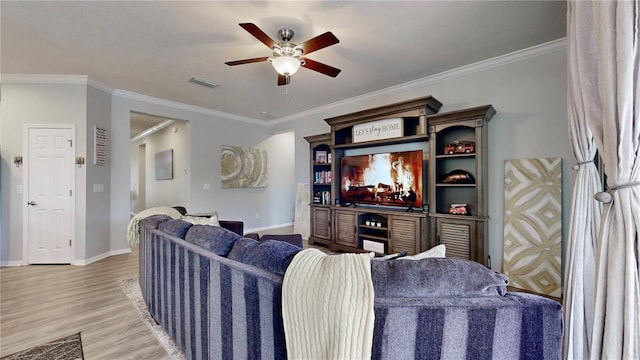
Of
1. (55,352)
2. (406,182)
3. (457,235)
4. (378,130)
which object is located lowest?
(55,352)

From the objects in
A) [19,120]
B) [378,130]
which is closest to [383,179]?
[378,130]

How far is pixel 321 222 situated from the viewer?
4.68 metres

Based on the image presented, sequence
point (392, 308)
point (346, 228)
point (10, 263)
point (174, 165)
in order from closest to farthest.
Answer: point (392, 308) < point (10, 263) < point (346, 228) < point (174, 165)

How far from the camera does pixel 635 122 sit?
102cm

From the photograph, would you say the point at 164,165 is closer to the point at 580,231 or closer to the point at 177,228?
the point at 177,228

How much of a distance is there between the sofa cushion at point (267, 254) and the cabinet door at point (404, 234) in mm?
2591

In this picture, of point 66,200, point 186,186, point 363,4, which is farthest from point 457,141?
point 66,200

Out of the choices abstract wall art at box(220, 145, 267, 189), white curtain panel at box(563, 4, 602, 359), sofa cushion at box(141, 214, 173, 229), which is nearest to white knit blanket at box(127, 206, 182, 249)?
sofa cushion at box(141, 214, 173, 229)

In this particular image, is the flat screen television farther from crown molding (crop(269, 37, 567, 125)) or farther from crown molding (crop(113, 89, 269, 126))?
crown molding (crop(113, 89, 269, 126))

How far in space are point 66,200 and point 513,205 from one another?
5677mm

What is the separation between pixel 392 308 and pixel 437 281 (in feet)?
0.61

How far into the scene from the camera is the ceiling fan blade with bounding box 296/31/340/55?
2092 millimetres

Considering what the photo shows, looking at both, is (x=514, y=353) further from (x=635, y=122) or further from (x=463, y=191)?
(x=463, y=191)

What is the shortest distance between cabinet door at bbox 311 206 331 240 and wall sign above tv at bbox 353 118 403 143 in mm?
1319
